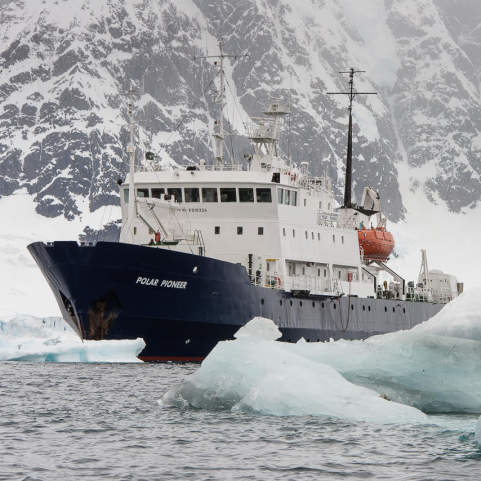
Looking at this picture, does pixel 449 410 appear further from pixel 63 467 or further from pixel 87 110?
pixel 87 110

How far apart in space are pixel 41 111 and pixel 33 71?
Answer: 414 inches

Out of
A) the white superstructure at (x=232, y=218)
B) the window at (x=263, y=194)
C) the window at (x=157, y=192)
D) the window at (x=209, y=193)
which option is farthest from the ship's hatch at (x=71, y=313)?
the window at (x=263, y=194)

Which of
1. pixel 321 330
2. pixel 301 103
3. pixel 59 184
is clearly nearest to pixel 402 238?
pixel 301 103

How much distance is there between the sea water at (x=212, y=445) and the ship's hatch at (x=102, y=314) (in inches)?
489

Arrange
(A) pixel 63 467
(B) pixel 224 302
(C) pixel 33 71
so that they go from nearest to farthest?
(A) pixel 63 467
(B) pixel 224 302
(C) pixel 33 71

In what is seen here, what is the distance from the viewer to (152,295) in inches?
1300

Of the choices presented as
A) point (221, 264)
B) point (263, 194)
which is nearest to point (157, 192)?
point (263, 194)

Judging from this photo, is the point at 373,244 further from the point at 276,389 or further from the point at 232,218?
the point at 276,389

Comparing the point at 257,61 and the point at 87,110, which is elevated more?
the point at 257,61

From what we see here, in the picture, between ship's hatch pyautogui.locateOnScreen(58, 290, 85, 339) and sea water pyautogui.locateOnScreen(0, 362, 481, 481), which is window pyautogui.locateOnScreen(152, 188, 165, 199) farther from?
sea water pyautogui.locateOnScreen(0, 362, 481, 481)

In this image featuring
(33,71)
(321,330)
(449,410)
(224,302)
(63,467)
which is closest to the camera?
(63,467)

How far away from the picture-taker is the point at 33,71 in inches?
7328

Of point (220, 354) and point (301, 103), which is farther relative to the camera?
point (301, 103)

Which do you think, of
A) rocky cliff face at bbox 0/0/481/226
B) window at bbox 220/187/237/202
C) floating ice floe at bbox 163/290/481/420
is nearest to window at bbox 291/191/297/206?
window at bbox 220/187/237/202
